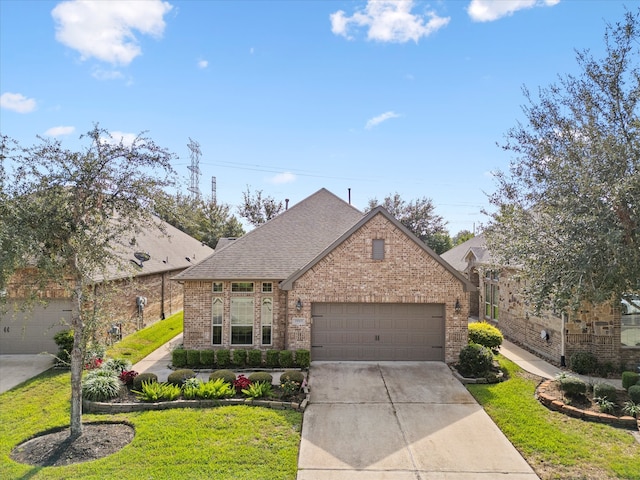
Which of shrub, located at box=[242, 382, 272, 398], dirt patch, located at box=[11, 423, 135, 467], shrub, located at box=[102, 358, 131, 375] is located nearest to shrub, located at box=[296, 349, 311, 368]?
shrub, located at box=[242, 382, 272, 398]

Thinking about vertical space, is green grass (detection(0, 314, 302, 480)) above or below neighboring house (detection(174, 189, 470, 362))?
below

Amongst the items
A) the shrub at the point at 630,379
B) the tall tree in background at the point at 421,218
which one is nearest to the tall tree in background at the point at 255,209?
the tall tree in background at the point at 421,218

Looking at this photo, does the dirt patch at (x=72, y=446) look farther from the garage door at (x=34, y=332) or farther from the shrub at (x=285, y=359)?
the garage door at (x=34, y=332)

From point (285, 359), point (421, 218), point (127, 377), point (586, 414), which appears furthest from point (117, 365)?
point (421, 218)

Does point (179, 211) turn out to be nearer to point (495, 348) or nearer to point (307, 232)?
point (307, 232)

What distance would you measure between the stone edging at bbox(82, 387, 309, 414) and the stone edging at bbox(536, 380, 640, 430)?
6375 mm

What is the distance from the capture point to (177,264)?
958 inches

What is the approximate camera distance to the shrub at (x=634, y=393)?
9.99m

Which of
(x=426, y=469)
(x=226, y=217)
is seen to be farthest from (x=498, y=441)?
(x=226, y=217)

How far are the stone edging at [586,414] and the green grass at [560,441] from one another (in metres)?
0.19

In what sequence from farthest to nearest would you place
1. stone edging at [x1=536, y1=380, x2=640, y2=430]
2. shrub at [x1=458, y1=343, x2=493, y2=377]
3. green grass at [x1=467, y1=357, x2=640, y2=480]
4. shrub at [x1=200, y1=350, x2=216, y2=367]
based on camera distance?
shrub at [x1=200, y1=350, x2=216, y2=367]
shrub at [x1=458, y1=343, x2=493, y2=377]
stone edging at [x1=536, y1=380, x2=640, y2=430]
green grass at [x1=467, y1=357, x2=640, y2=480]

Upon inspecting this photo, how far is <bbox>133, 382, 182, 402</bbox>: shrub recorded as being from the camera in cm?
1026

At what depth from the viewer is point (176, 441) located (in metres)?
8.24

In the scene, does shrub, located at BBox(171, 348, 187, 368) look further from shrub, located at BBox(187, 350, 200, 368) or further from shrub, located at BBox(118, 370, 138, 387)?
shrub, located at BBox(118, 370, 138, 387)
